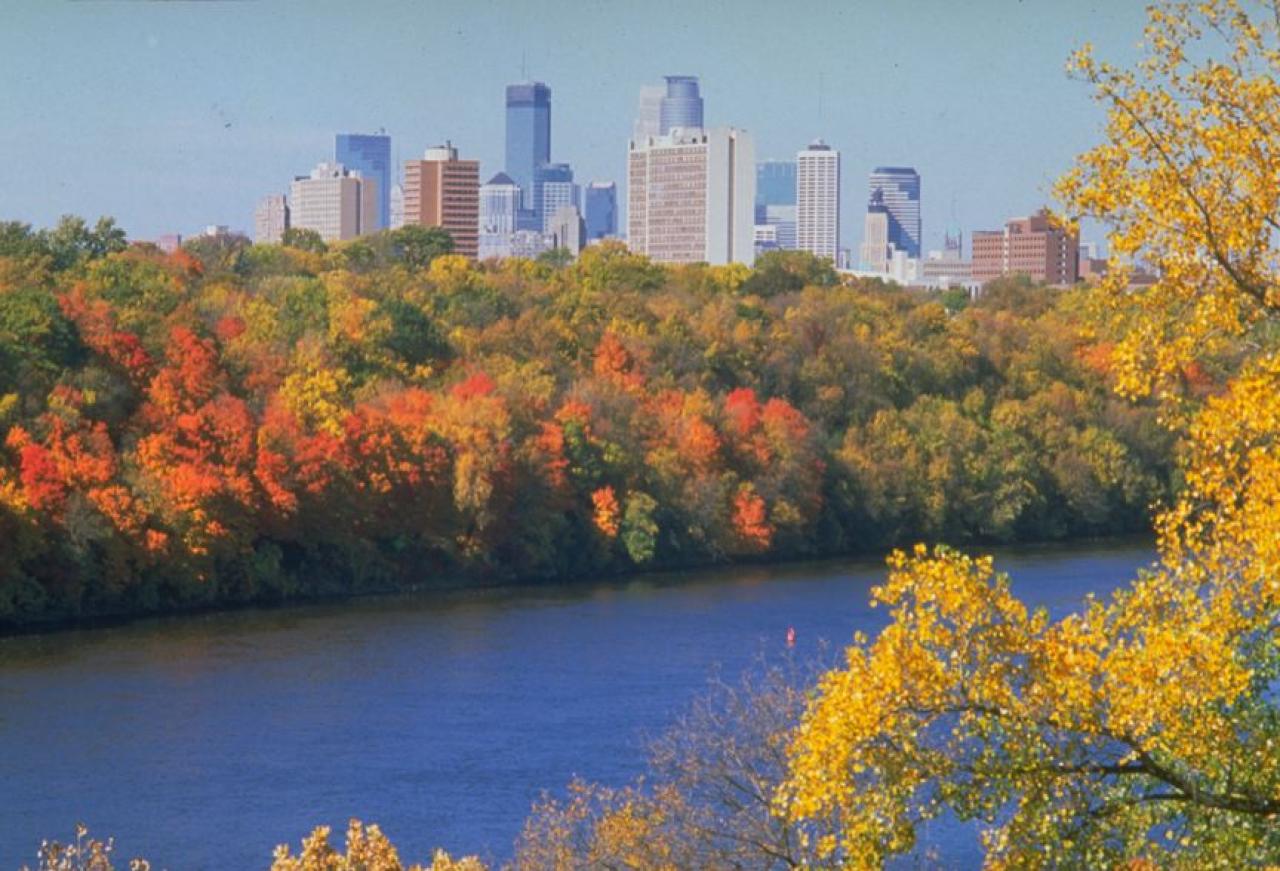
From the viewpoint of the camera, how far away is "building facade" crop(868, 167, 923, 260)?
17812 cm

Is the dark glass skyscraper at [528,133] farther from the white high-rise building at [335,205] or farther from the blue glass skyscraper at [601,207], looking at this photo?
the white high-rise building at [335,205]

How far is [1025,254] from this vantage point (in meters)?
118

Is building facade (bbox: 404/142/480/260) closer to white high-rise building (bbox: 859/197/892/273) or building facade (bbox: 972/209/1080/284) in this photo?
building facade (bbox: 972/209/1080/284)

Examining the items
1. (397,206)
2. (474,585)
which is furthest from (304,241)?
(397,206)

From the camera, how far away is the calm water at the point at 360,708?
1728cm

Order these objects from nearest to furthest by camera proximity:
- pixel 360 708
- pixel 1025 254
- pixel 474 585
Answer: pixel 360 708 < pixel 474 585 < pixel 1025 254

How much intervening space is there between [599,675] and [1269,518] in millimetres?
18846

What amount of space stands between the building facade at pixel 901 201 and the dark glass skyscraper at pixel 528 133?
29273 mm

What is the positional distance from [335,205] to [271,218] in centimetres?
608

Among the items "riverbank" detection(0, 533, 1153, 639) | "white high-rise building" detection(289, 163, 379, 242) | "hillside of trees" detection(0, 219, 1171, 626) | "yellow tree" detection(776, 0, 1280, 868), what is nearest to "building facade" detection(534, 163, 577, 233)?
"white high-rise building" detection(289, 163, 379, 242)

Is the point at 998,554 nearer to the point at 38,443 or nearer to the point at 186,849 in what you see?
the point at 38,443

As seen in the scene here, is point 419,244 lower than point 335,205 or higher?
lower

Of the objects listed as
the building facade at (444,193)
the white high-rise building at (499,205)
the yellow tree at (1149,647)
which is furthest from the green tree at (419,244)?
the white high-rise building at (499,205)

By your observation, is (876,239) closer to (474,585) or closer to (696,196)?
(696,196)
